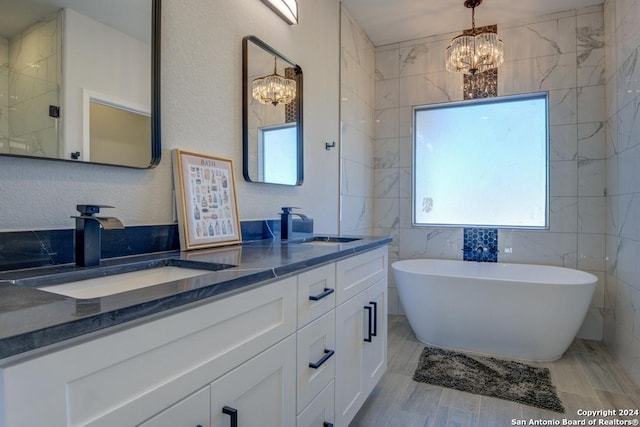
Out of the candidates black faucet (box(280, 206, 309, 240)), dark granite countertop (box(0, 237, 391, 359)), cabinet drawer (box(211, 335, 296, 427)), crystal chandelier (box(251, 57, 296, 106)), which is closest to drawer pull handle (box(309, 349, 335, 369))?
cabinet drawer (box(211, 335, 296, 427))

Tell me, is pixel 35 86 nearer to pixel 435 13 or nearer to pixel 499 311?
pixel 499 311

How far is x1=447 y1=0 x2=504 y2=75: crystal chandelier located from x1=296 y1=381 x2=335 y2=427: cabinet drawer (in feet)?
7.66

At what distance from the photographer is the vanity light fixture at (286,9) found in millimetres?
1895

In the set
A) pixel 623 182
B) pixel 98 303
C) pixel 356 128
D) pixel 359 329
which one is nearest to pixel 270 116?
pixel 359 329

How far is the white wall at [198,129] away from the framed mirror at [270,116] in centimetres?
5

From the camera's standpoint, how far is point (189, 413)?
718mm

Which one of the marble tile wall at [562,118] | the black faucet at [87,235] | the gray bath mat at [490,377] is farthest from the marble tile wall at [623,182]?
the black faucet at [87,235]

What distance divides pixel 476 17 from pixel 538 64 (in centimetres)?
66

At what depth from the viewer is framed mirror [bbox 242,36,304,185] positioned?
174 cm

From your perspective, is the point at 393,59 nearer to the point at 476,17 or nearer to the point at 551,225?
the point at 476,17

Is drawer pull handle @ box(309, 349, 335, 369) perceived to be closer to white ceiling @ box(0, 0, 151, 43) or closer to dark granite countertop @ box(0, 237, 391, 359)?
dark granite countertop @ box(0, 237, 391, 359)

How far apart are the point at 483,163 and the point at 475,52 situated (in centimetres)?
111

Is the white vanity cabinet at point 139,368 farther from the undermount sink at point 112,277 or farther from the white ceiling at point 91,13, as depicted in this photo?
the white ceiling at point 91,13

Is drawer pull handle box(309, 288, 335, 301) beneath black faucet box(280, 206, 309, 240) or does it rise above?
beneath
